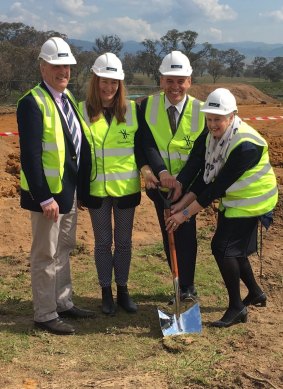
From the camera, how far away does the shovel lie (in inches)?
161

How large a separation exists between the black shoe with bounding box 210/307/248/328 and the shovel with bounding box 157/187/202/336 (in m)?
0.18

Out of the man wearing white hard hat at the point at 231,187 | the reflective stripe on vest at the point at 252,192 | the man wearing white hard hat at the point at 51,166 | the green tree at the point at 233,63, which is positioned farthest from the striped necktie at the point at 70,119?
the green tree at the point at 233,63

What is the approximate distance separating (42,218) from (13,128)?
51.4 ft

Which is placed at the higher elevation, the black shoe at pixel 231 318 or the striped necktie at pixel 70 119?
the striped necktie at pixel 70 119

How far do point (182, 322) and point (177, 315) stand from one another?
0.07 metres

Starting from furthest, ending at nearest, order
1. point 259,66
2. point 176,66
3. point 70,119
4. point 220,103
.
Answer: point 259,66, point 176,66, point 70,119, point 220,103

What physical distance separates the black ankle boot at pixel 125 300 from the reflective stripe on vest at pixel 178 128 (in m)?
1.28

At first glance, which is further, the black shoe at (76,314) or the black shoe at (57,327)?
the black shoe at (76,314)

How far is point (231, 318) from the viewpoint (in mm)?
4207

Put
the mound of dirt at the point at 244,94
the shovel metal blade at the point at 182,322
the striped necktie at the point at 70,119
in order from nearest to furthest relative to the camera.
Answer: the striped necktie at the point at 70,119
the shovel metal blade at the point at 182,322
the mound of dirt at the point at 244,94

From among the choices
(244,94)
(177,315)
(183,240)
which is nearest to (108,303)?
(177,315)

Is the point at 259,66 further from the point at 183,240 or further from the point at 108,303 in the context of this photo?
the point at 108,303

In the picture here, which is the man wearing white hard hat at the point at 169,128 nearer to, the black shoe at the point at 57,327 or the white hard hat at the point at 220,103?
the white hard hat at the point at 220,103

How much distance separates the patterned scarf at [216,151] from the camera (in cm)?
380
